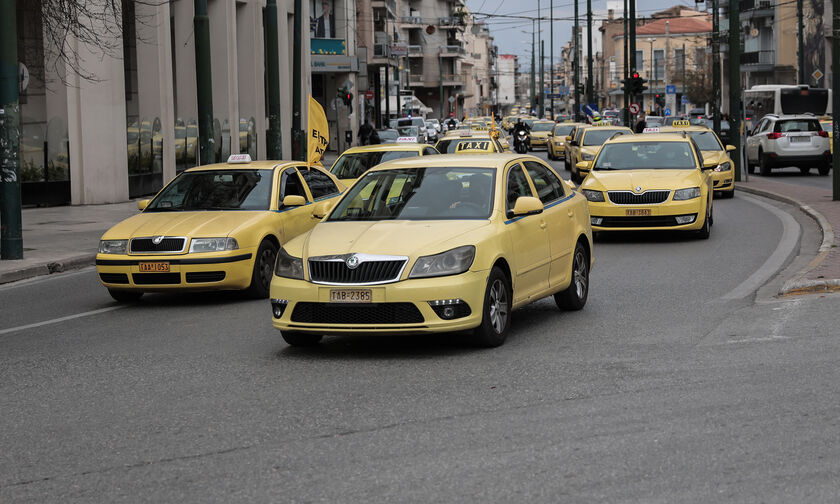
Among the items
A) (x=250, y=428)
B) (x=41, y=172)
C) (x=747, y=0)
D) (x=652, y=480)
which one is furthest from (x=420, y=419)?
(x=747, y=0)

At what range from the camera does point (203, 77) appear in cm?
A: 2334

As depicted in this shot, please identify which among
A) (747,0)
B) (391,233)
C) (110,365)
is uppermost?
(747,0)

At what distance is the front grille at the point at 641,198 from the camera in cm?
1761

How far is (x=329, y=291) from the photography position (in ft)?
29.3

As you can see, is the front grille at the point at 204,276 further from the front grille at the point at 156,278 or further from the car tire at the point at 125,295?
the car tire at the point at 125,295

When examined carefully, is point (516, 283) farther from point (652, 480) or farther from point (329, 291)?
point (652, 480)

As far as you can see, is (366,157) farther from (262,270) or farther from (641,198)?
(262,270)

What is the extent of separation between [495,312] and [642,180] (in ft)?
29.7

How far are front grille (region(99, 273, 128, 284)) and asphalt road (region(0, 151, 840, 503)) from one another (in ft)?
1.85

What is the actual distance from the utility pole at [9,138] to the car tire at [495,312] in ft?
31.1

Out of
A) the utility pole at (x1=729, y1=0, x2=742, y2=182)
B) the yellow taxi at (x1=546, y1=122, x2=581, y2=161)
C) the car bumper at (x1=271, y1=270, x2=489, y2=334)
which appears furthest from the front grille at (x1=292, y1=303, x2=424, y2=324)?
the yellow taxi at (x1=546, y1=122, x2=581, y2=161)

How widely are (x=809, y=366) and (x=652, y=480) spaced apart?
116 inches

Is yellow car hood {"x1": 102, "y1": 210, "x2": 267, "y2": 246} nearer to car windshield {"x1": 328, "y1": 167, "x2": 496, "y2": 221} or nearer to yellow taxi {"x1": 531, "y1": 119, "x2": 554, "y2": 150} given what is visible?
car windshield {"x1": 328, "y1": 167, "x2": 496, "y2": 221}

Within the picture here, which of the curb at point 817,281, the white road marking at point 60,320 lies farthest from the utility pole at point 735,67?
the white road marking at point 60,320
